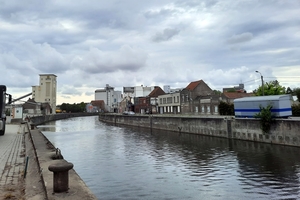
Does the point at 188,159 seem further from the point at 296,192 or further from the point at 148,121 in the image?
the point at 148,121

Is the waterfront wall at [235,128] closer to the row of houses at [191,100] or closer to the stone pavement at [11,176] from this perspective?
the row of houses at [191,100]

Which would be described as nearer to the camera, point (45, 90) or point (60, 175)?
point (60, 175)

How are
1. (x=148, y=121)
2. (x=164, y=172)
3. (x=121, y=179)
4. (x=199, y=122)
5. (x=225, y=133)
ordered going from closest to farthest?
1. (x=121, y=179)
2. (x=164, y=172)
3. (x=225, y=133)
4. (x=199, y=122)
5. (x=148, y=121)

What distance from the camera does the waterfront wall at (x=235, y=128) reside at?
2620cm

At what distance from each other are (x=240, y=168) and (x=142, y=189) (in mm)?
7804

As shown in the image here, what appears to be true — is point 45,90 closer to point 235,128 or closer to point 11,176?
point 235,128

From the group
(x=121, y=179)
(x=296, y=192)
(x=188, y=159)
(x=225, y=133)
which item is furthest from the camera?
(x=225, y=133)

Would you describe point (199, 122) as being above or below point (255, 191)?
above

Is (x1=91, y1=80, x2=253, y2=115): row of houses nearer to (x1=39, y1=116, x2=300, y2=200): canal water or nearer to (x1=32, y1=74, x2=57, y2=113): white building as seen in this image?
(x1=39, y1=116, x2=300, y2=200): canal water

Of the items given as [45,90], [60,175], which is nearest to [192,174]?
[60,175]

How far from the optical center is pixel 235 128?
3369 cm

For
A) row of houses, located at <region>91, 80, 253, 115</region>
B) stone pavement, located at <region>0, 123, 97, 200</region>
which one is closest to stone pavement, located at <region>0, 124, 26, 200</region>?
stone pavement, located at <region>0, 123, 97, 200</region>

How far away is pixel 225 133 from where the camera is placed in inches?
1396

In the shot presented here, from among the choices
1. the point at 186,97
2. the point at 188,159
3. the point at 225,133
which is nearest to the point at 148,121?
the point at 186,97
